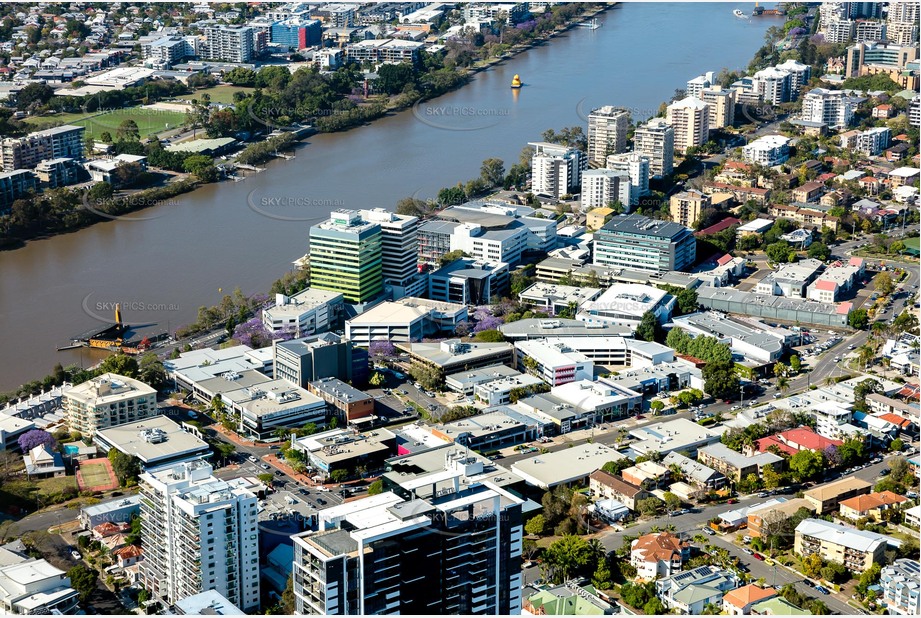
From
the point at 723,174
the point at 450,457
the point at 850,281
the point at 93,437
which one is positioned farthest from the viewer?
the point at 723,174

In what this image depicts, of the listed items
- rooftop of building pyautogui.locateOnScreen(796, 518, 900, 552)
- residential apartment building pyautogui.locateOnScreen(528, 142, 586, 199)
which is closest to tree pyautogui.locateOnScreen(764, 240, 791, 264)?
residential apartment building pyautogui.locateOnScreen(528, 142, 586, 199)

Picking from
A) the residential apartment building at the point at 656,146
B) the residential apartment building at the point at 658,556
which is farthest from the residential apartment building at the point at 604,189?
the residential apartment building at the point at 658,556

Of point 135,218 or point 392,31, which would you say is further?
point 392,31

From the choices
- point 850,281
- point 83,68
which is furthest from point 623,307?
point 83,68

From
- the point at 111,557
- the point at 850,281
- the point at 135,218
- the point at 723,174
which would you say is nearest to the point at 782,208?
the point at 723,174

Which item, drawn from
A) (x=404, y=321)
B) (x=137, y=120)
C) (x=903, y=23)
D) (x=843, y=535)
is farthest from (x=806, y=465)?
(x=903, y=23)

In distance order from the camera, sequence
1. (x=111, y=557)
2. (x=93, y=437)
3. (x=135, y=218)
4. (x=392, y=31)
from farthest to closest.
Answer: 1. (x=392, y=31)
2. (x=135, y=218)
3. (x=93, y=437)
4. (x=111, y=557)

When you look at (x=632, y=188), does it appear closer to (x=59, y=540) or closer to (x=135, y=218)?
(x=135, y=218)

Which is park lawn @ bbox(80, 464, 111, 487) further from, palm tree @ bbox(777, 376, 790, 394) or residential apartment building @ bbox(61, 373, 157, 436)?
palm tree @ bbox(777, 376, 790, 394)
